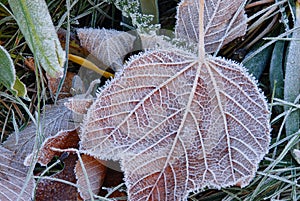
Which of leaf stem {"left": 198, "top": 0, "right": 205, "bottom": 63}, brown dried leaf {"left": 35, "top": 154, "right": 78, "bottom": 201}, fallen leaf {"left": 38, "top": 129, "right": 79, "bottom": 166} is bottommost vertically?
brown dried leaf {"left": 35, "top": 154, "right": 78, "bottom": 201}

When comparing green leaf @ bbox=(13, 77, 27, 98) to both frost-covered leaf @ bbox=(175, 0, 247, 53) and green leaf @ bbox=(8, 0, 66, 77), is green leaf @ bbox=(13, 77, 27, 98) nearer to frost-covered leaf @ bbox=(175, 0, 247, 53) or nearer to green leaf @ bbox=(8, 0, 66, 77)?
green leaf @ bbox=(8, 0, 66, 77)

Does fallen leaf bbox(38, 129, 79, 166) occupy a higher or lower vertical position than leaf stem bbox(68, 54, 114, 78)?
lower

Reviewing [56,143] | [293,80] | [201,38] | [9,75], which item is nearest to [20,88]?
[9,75]

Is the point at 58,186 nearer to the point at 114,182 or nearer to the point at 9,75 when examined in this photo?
the point at 114,182

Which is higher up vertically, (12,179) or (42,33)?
(42,33)

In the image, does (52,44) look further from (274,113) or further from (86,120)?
(274,113)

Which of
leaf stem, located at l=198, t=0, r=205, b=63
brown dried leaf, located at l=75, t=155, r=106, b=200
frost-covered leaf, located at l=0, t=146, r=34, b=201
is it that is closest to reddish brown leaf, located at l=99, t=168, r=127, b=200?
brown dried leaf, located at l=75, t=155, r=106, b=200
